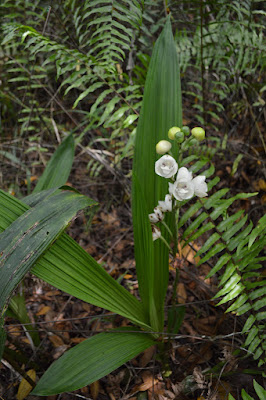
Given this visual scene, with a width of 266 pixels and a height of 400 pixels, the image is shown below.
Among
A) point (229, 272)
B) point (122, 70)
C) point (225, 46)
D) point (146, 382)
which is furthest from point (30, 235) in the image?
point (122, 70)

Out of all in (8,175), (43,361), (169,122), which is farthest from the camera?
(8,175)

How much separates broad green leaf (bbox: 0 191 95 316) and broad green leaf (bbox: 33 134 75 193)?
39cm

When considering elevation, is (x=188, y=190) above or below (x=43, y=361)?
above

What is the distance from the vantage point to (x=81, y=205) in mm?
1007

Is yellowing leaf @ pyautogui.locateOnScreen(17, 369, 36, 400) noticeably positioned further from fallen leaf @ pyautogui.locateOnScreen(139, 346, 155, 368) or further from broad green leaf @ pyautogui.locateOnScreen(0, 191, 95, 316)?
broad green leaf @ pyautogui.locateOnScreen(0, 191, 95, 316)

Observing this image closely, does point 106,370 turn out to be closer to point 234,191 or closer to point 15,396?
point 15,396

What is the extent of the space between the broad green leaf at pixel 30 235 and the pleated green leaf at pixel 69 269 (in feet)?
0.15

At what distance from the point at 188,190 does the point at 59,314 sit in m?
1.04

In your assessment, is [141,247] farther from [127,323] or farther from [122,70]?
[122,70]

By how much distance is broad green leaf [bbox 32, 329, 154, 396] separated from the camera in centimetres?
97

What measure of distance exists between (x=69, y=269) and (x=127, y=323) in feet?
2.07

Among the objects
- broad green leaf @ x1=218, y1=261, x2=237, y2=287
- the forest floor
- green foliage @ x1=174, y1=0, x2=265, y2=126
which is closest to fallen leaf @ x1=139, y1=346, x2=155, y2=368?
the forest floor

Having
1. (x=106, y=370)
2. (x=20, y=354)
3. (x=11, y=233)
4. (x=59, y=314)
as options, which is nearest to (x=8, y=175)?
(x=59, y=314)

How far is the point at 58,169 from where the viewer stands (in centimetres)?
143
